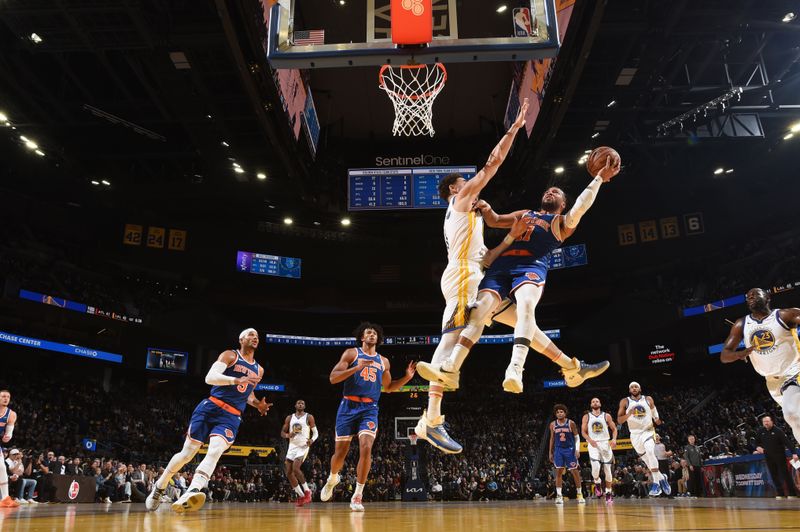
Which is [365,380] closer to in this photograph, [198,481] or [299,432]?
[198,481]

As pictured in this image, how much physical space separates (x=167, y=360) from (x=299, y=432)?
18400 mm

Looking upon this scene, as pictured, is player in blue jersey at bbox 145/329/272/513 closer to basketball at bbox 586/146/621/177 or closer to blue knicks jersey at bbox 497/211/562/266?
blue knicks jersey at bbox 497/211/562/266

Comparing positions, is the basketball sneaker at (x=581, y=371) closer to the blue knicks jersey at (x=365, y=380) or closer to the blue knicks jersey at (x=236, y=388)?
the blue knicks jersey at (x=365, y=380)

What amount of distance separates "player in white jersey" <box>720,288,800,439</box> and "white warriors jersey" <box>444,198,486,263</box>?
10.7 feet

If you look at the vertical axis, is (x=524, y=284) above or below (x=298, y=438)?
above

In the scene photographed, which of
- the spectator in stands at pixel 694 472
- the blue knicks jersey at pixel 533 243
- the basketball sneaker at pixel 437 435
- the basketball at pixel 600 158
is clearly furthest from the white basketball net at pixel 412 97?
the spectator in stands at pixel 694 472

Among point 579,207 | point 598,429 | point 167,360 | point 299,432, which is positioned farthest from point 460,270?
point 167,360

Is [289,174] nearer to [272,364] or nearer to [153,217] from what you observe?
[153,217]

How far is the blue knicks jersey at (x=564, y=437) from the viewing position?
12.5 meters

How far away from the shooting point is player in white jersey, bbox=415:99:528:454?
5371 millimetres

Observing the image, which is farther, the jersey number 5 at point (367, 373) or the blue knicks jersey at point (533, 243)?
the jersey number 5 at point (367, 373)

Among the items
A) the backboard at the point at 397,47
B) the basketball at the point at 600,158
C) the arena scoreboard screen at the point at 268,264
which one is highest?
the arena scoreboard screen at the point at 268,264

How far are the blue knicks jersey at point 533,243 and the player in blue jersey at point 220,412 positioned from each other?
340 cm

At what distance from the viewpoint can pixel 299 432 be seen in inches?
494
